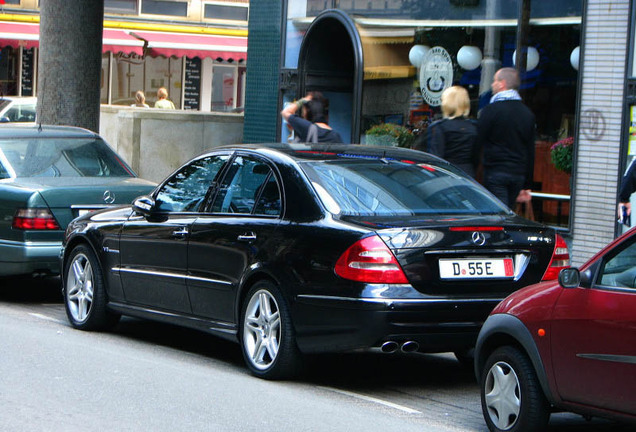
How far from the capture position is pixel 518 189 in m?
9.82

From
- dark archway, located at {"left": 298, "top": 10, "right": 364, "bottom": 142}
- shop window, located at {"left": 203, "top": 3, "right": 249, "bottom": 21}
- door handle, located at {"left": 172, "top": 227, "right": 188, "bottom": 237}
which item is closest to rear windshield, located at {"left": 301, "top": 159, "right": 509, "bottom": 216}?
door handle, located at {"left": 172, "top": 227, "right": 188, "bottom": 237}

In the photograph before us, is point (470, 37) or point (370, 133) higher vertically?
point (470, 37)

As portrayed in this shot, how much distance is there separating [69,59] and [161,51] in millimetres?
14507

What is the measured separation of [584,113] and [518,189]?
117 inches

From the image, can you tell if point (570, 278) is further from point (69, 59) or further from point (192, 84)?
point (192, 84)

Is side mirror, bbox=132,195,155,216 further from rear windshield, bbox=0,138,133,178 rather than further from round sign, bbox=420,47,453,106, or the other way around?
round sign, bbox=420,47,453,106

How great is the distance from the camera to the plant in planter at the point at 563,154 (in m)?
12.7

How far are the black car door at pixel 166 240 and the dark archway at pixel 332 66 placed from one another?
7994 mm

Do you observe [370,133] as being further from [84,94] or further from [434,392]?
[434,392]

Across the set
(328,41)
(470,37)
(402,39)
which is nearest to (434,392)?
(470,37)

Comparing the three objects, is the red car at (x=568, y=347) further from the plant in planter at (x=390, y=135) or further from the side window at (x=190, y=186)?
the plant in planter at (x=390, y=135)

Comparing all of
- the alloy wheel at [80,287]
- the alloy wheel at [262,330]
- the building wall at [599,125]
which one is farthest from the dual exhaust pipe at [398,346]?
the building wall at [599,125]

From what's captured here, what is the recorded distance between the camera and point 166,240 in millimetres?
8289

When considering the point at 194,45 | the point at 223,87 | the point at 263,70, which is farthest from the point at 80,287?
the point at 223,87
